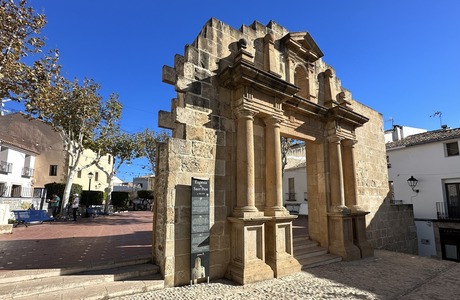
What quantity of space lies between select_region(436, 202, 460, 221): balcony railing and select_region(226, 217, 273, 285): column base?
49.3 feet

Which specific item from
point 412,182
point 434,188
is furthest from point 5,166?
point 434,188

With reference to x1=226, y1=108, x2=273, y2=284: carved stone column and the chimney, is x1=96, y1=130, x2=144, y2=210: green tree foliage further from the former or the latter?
the chimney

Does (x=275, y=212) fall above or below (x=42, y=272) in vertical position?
above

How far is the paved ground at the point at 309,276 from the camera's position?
427 cm

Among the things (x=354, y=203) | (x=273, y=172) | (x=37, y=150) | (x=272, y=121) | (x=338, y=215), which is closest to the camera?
(x=273, y=172)

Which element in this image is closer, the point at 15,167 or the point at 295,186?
the point at 295,186

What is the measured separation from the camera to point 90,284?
4.07 meters

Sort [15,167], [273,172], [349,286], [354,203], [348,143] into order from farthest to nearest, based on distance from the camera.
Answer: [15,167]
[348,143]
[354,203]
[273,172]
[349,286]

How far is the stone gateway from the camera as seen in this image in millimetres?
4801

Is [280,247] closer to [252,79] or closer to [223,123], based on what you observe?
[223,123]

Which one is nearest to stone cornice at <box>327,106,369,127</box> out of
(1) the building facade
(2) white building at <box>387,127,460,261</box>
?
(2) white building at <box>387,127,460,261</box>

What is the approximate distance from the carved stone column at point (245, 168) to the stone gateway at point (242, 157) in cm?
2

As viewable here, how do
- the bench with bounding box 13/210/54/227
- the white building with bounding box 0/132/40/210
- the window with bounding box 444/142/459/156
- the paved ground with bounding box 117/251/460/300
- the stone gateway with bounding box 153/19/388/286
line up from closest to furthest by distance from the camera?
1. the paved ground with bounding box 117/251/460/300
2. the stone gateway with bounding box 153/19/388/286
3. the bench with bounding box 13/210/54/227
4. the window with bounding box 444/142/459/156
5. the white building with bounding box 0/132/40/210

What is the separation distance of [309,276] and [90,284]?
160 inches
